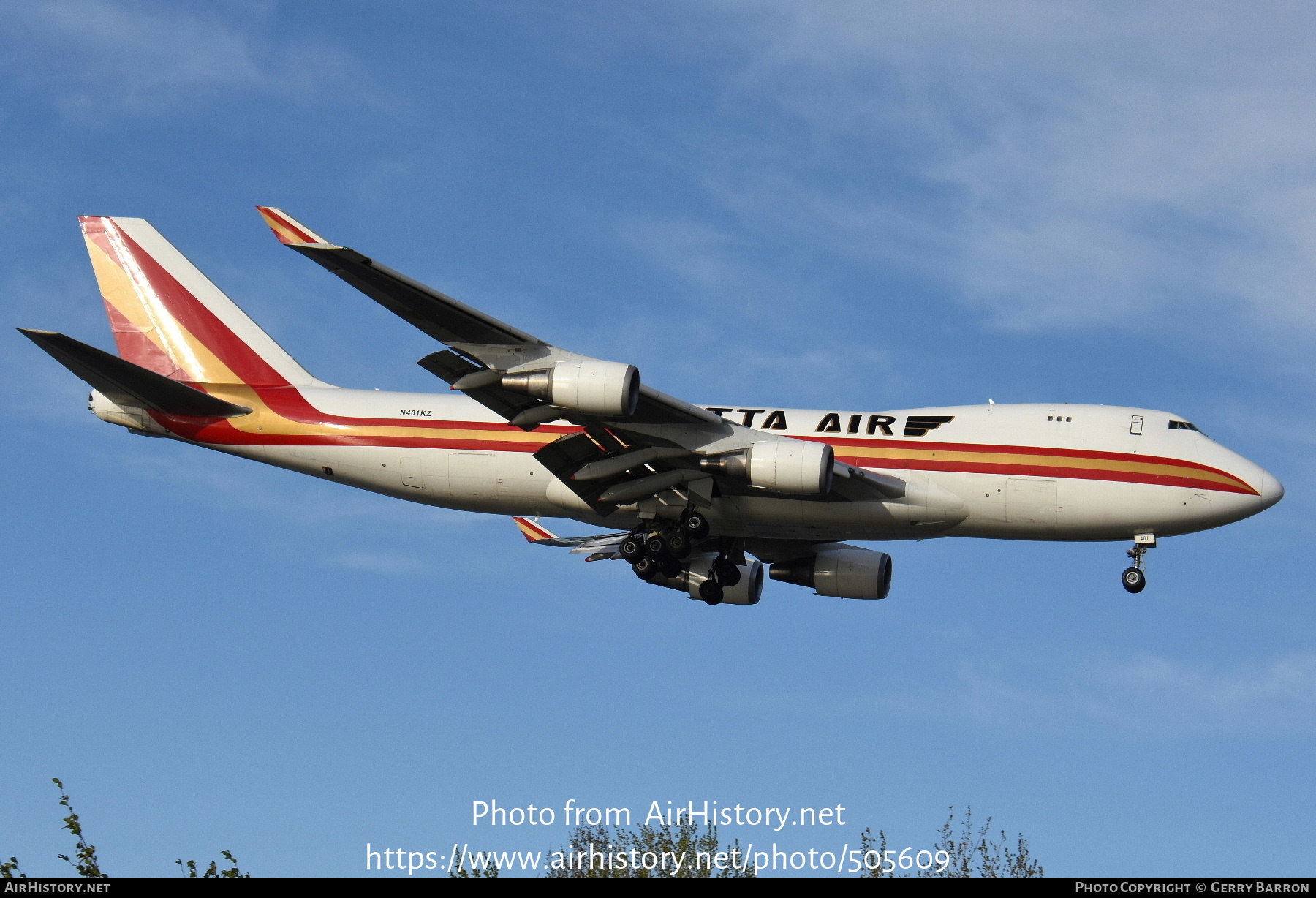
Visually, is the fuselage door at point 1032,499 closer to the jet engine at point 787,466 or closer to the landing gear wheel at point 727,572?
the jet engine at point 787,466

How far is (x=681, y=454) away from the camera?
33.7 m

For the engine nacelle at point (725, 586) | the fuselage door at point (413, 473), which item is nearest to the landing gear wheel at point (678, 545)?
the engine nacelle at point (725, 586)

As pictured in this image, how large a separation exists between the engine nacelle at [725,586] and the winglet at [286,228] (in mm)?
13710

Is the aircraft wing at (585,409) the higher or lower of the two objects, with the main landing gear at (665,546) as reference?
higher

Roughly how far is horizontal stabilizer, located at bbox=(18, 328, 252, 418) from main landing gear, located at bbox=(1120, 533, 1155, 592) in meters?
24.5

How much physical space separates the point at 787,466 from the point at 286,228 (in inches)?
496

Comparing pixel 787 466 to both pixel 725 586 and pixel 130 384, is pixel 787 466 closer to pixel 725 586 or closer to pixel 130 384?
pixel 725 586

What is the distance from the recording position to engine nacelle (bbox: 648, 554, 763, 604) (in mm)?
38812

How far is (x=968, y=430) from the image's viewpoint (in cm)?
3503

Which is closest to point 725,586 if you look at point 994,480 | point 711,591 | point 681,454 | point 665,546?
point 711,591

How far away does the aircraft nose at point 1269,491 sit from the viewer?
111 ft
